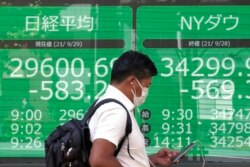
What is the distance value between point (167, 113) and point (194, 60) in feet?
1.69

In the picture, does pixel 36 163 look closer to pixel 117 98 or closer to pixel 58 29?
pixel 58 29

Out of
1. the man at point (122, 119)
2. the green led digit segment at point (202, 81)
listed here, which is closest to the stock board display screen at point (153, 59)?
the green led digit segment at point (202, 81)

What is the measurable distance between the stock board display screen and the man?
76.2 inches

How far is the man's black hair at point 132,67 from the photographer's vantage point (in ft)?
9.89

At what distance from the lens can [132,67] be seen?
9.88ft

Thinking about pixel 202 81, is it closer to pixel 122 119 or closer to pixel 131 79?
pixel 131 79

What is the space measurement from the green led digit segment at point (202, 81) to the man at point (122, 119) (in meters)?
1.92

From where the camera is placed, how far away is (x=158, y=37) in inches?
198

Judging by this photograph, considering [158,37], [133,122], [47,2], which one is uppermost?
[47,2]

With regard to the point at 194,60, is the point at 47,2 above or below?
above

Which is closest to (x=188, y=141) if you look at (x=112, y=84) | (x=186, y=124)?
(x=186, y=124)

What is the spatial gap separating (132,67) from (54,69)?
2.15 meters

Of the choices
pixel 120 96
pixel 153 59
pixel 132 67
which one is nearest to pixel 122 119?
pixel 120 96

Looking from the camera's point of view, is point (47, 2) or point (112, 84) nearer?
point (112, 84)
